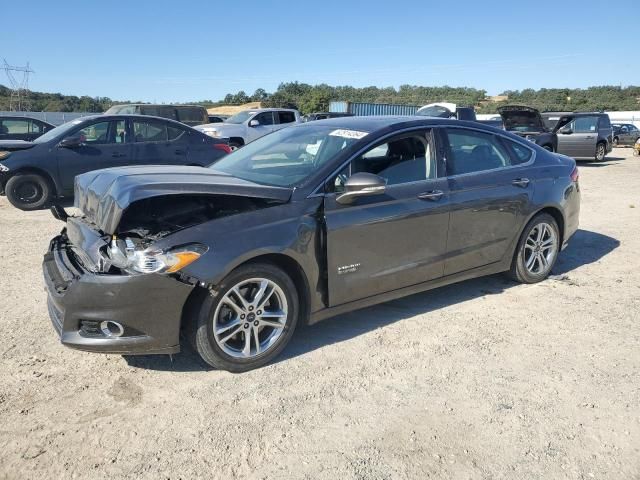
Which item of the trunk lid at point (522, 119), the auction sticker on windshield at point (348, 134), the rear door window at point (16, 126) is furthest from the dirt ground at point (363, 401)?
the trunk lid at point (522, 119)

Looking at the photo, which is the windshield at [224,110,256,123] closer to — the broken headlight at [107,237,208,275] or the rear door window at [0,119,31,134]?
the rear door window at [0,119,31,134]

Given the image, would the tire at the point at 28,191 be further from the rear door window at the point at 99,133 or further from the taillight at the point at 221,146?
the taillight at the point at 221,146

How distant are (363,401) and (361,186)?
140cm

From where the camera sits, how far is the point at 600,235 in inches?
291

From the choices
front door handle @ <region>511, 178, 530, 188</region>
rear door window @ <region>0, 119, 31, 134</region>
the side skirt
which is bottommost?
the side skirt

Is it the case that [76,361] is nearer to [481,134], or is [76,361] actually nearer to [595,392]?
[595,392]

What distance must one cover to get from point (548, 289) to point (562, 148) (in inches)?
A: 595

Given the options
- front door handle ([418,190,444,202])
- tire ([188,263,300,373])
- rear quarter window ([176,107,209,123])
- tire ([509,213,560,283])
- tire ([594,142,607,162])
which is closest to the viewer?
tire ([188,263,300,373])

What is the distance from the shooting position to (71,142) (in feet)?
29.3

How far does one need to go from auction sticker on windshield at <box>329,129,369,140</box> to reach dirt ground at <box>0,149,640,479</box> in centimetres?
148

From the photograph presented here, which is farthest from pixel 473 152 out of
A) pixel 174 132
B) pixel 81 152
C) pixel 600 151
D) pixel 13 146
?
pixel 600 151

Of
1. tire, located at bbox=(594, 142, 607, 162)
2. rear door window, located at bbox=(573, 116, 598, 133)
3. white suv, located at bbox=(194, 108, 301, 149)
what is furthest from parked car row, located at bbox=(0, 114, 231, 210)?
tire, located at bbox=(594, 142, 607, 162)

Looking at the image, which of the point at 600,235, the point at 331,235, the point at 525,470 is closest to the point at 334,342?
the point at 331,235

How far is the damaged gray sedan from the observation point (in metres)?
3.14
